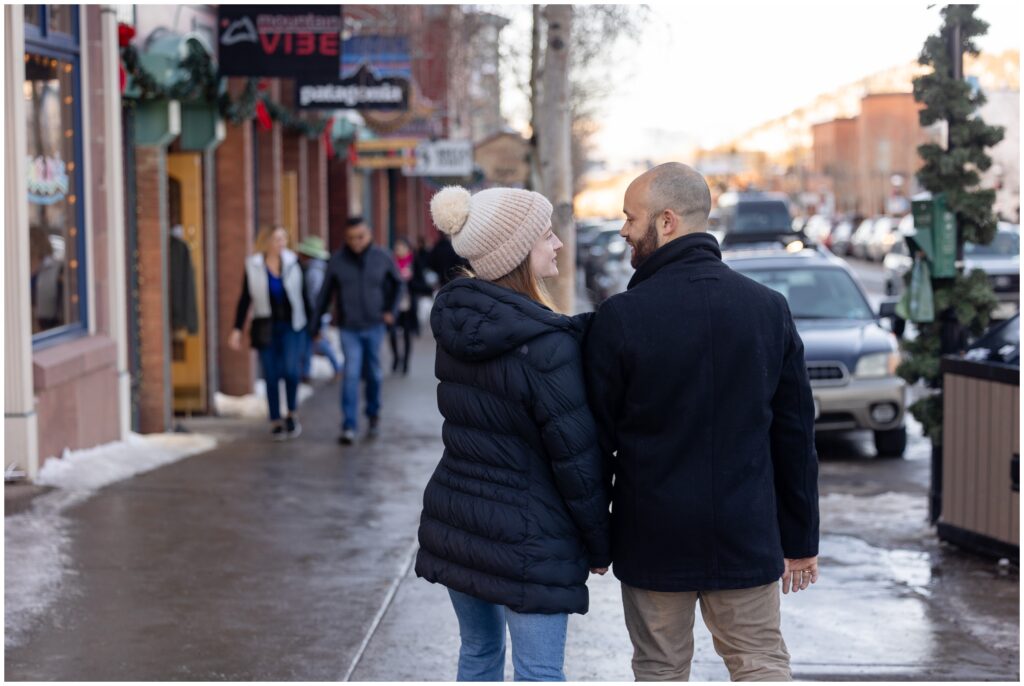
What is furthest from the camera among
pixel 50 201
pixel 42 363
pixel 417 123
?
pixel 417 123

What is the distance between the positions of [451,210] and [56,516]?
16.5 feet

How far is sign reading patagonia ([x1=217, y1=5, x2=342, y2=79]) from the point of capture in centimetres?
1288

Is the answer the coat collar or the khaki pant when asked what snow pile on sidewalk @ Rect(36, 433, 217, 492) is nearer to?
the khaki pant

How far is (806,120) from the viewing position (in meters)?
134

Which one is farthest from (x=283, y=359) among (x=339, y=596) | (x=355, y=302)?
(x=339, y=596)

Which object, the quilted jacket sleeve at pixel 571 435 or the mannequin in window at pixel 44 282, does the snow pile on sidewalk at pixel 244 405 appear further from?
the quilted jacket sleeve at pixel 571 435

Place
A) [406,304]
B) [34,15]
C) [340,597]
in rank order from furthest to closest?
[406,304] < [34,15] < [340,597]

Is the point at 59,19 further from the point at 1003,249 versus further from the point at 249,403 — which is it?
the point at 1003,249

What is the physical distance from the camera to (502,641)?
13.1ft

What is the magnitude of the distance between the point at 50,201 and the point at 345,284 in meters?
2.31

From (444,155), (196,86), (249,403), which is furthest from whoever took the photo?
(444,155)

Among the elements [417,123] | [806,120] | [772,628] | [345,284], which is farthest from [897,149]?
[772,628]

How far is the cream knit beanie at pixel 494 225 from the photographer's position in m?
3.77

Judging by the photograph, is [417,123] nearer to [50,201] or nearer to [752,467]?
[50,201]
